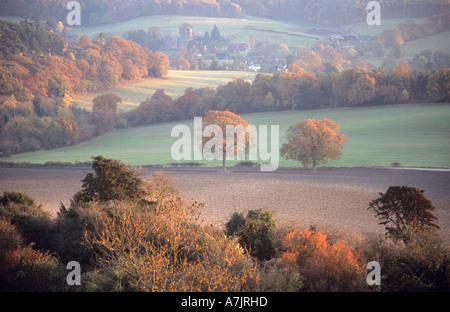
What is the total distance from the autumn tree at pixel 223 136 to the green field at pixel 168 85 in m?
37.4

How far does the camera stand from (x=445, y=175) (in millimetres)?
29266

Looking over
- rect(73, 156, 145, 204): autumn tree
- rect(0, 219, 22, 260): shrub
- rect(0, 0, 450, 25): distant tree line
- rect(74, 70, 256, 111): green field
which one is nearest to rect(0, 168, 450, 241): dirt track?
rect(73, 156, 145, 204): autumn tree

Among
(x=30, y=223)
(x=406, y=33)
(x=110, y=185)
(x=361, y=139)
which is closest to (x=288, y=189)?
(x=110, y=185)

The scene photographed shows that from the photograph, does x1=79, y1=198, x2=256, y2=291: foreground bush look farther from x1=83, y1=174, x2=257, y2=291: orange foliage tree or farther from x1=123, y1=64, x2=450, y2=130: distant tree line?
x1=123, y1=64, x2=450, y2=130: distant tree line

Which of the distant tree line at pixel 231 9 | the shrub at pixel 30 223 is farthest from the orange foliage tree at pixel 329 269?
the distant tree line at pixel 231 9

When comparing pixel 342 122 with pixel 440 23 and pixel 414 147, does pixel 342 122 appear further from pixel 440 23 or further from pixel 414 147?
pixel 440 23

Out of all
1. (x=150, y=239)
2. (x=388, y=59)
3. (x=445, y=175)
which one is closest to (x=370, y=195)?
(x=445, y=175)

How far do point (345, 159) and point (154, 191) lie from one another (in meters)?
23.4

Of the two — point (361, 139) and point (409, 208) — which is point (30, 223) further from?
point (361, 139)

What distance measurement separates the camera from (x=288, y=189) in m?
27.1

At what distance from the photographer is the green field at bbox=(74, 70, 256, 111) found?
69869 millimetres

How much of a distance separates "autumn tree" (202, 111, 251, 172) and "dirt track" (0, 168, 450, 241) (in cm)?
188

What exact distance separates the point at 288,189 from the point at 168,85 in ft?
193

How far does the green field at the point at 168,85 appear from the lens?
2751 inches
